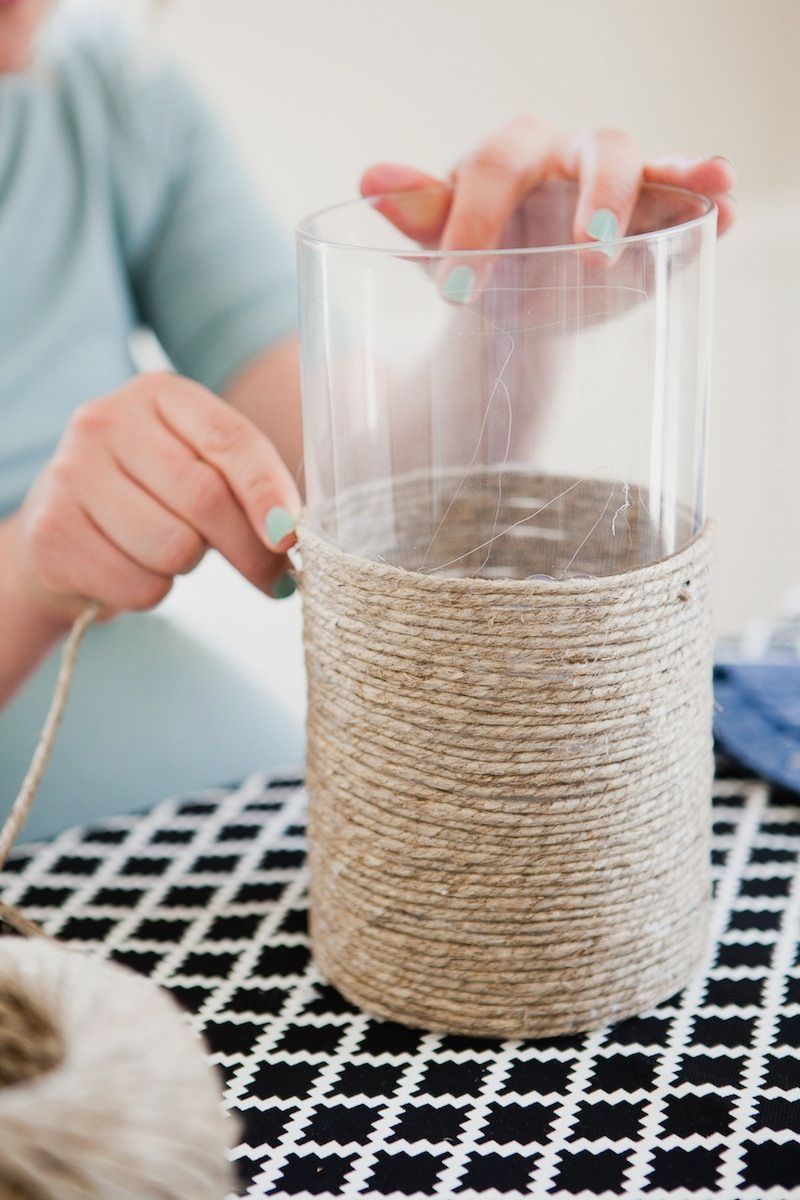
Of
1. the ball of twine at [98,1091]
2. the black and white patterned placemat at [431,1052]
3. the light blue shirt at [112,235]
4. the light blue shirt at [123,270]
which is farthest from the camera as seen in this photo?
the light blue shirt at [112,235]

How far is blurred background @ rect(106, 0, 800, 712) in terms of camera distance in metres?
2.17

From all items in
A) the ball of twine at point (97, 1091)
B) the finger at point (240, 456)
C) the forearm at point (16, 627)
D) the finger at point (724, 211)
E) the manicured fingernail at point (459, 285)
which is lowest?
the forearm at point (16, 627)

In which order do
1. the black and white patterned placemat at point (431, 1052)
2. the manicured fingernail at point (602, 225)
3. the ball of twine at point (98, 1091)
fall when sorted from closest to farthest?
the ball of twine at point (98, 1091), the black and white patterned placemat at point (431, 1052), the manicured fingernail at point (602, 225)

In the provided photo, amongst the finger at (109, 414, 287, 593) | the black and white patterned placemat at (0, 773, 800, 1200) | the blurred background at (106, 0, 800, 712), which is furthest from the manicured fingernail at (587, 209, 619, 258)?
the blurred background at (106, 0, 800, 712)

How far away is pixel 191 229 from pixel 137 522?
1.88 feet

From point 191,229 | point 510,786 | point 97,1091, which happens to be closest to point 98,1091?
point 97,1091

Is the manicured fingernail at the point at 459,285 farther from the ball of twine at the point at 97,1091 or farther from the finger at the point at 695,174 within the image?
the ball of twine at the point at 97,1091

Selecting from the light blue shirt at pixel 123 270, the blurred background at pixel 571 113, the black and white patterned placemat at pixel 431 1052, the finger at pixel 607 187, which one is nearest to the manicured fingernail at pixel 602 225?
the finger at pixel 607 187

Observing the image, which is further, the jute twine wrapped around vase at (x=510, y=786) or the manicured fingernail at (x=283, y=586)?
the manicured fingernail at (x=283, y=586)

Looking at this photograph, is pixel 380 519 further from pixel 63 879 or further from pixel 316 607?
pixel 63 879

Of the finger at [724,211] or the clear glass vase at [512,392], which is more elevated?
the finger at [724,211]

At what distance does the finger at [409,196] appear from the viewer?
27.7 inches

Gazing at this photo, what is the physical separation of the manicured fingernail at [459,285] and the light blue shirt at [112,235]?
0.55 m

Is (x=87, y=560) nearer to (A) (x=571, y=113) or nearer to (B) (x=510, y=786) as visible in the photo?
(B) (x=510, y=786)
